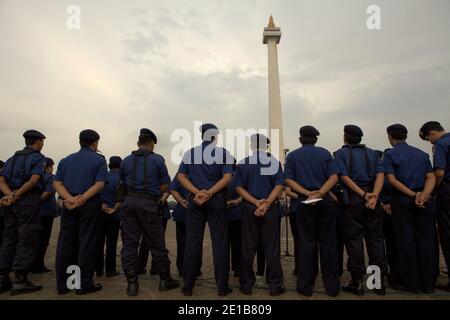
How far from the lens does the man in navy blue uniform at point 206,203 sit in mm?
3967

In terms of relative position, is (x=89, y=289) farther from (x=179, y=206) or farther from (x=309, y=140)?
(x=309, y=140)

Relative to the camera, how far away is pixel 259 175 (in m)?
4.19

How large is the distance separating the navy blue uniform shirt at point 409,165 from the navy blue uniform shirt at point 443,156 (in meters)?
0.11

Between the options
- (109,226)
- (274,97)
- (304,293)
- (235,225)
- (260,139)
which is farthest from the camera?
(274,97)

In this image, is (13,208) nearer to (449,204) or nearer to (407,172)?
(407,172)

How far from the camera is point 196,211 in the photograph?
406cm

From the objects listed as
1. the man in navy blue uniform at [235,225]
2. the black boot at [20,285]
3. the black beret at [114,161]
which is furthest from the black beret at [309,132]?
the black boot at [20,285]

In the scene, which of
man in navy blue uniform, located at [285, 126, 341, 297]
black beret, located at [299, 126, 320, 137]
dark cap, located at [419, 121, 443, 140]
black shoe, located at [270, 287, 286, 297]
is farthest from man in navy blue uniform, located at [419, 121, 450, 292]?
black shoe, located at [270, 287, 286, 297]

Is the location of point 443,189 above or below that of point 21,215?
above

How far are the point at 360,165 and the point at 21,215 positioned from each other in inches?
186

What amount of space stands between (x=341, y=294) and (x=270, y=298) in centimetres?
94

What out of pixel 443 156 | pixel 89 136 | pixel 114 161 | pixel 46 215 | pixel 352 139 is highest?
pixel 89 136

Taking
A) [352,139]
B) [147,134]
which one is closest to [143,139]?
[147,134]
